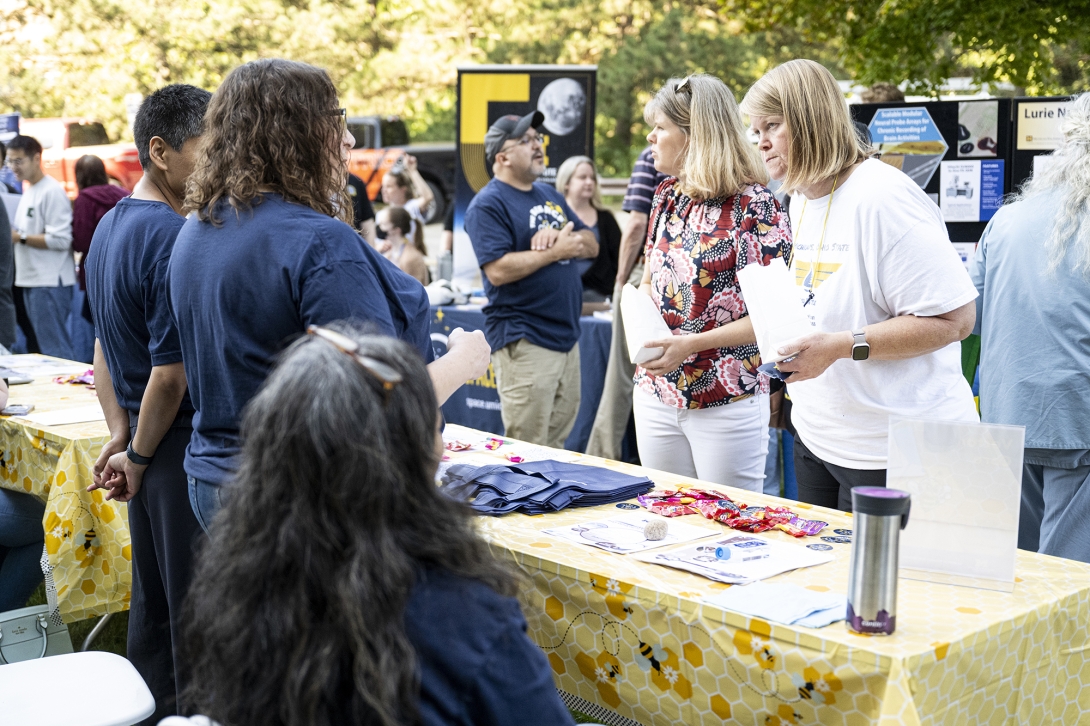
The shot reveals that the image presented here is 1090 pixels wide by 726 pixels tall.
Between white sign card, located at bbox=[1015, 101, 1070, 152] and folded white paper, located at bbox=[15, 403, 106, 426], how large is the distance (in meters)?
4.04

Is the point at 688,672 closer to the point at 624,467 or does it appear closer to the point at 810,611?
the point at 810,611

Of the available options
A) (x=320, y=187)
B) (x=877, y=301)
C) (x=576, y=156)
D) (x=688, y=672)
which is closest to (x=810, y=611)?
(x=688, y=672)

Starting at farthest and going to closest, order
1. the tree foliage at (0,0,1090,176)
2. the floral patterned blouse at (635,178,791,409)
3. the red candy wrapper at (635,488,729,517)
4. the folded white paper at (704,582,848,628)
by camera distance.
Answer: the tree foliage at (0,0,1090,176)
the floral patterned blouse at (635,178,791,409)
the red candy wrapper at (635,488,729,517)
the folded white paper at (704,582,848,628)

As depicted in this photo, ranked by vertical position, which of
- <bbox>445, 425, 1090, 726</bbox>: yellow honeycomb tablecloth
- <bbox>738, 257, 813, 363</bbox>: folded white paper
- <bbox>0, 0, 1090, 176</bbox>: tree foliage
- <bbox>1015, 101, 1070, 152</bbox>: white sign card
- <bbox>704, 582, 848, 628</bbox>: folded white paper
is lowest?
<bbox>445, 425, 1090, 726</bbox>: yellow honeycomb tablecloth

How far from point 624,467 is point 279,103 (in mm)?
1247

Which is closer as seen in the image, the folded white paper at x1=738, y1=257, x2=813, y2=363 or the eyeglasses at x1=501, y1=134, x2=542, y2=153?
the folded white paper at x1=738, y1=257, x2=813, y2=363

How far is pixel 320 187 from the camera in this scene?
179 centimetres

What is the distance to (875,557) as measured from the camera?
1.44 m

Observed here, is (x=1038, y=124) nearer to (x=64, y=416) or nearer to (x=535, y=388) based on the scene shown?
(x=535, y=388)

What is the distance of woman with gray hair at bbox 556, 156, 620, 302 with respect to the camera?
19.3ft

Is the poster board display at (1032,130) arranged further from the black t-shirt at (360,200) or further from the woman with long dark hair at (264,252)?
the black t-shirt at (360,200)

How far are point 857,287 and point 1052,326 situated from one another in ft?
2.51

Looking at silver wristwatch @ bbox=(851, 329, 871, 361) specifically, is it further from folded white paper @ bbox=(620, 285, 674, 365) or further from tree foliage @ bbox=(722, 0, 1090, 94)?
tree foliage @ bbox=(722, 0, 1090, 94)

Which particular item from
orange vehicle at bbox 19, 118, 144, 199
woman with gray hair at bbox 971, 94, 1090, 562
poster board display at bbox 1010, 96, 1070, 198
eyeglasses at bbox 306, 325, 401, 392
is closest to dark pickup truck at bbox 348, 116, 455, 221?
orange vehicle at bbox 19, 118, 144, 199
